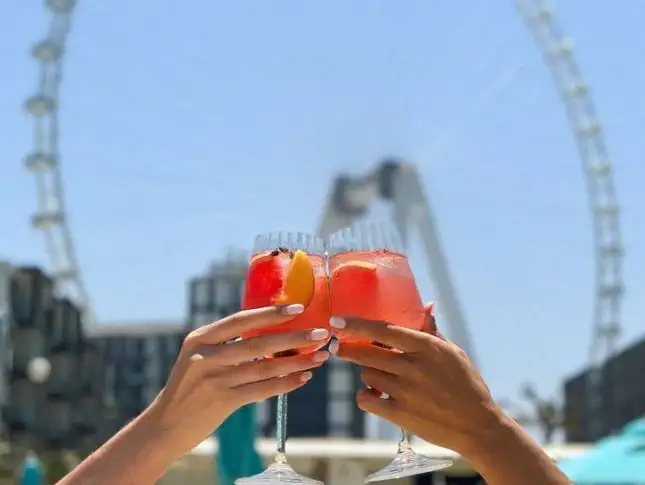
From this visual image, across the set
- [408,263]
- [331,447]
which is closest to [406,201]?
[331,447]

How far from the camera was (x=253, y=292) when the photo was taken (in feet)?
5.35

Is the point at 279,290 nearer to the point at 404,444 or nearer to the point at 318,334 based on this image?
the point at 318,334

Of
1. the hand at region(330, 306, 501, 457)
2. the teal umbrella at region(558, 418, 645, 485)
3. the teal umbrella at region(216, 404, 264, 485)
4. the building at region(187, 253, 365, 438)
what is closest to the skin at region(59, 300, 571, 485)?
the hand at region(330, 306, 501, 457)

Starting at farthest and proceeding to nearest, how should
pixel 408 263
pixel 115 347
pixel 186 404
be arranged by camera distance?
pixel 115 347 → pixel 408 263 → pixel 186 404

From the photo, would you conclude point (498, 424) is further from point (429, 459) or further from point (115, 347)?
point (115, 347)

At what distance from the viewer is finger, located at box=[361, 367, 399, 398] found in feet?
4.68

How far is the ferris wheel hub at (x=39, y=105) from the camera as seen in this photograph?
97.9 feet

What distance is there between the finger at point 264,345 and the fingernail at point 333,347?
2 cm

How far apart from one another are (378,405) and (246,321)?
0.75 feet

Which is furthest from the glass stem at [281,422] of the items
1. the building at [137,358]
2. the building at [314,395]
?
the building at [137,358]

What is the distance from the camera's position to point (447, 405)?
4.65ft

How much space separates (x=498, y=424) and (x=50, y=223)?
30.7 meters

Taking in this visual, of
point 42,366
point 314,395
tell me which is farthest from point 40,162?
point 314,395

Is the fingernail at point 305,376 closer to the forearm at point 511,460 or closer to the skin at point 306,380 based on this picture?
the skin at point 306,380
